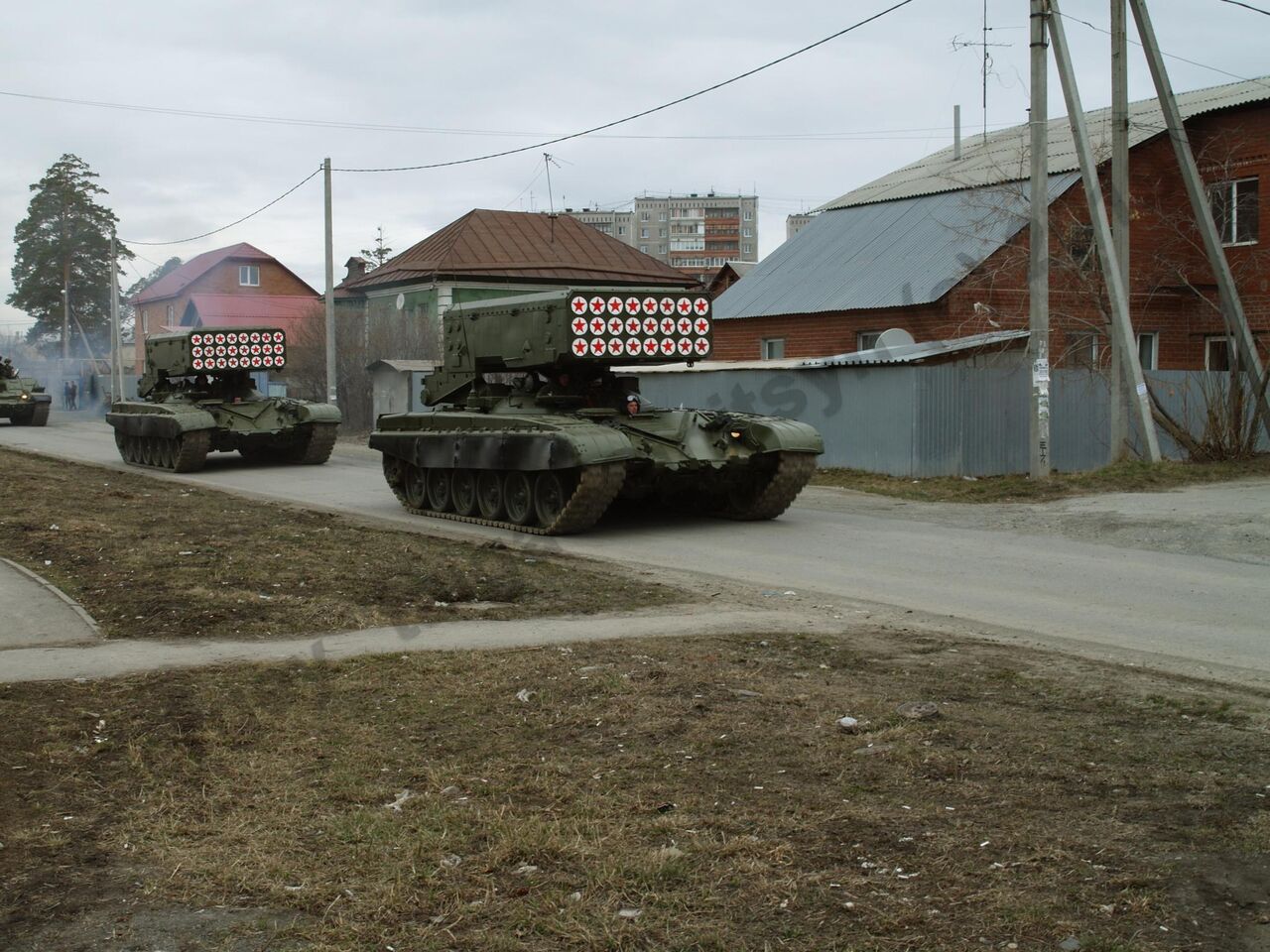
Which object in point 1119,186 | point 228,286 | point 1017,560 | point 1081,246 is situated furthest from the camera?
point 228,286

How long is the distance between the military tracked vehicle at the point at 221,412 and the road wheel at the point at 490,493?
862 cm

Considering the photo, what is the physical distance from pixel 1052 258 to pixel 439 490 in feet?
39.6

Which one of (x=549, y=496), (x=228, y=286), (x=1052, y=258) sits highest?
(x=228, y=286)

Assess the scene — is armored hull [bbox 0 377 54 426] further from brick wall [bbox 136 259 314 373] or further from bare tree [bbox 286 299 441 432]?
brick wall [bbox 136 259 314 373]

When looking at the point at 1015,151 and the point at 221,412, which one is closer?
the point at 221,412

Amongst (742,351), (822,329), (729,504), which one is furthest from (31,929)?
(742,351)

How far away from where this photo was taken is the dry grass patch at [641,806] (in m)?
3.96

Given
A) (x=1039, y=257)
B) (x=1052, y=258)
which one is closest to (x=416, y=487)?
(x=1039, y=257)

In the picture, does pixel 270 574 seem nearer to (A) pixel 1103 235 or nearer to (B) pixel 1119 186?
(A) pixel 1103 235

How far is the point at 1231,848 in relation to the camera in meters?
4.37

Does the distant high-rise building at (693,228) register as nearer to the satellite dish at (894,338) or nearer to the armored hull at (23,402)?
the armored hull at (23,402)

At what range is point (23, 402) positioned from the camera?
38.1 metres

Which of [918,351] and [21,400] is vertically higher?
[918,351]

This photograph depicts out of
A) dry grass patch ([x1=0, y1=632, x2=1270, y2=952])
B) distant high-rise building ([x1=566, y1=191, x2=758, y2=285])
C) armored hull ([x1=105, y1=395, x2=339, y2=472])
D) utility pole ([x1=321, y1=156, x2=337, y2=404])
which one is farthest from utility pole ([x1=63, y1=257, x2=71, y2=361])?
distant high-rise building ([x1=566, y1=191, x2=758, y2=285])
